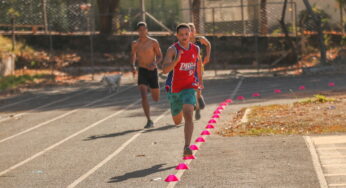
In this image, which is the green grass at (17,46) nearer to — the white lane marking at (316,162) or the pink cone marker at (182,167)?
the white lane marking at (316,162)

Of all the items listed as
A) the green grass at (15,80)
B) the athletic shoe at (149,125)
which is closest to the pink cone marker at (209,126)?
the athletic shoe at (149,125)

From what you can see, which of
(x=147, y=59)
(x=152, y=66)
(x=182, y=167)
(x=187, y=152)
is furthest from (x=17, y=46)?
(x=182, y=167)

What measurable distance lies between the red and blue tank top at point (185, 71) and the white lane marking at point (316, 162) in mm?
1841

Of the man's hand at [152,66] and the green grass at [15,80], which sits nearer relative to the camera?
the man's hand at [152,66]

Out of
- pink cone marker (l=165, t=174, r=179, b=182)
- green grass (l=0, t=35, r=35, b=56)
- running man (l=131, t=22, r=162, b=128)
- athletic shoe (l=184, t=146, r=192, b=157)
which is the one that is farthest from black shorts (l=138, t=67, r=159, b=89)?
green grass (l=0, t=35, r=35, b=56)

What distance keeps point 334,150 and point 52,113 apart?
9.53m

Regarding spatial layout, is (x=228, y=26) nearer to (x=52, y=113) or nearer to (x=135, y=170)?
(x=52, y=113)

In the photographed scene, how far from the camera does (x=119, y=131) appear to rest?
47.4 feet

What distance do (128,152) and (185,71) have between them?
182 cm

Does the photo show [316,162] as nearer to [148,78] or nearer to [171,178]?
[171,178]

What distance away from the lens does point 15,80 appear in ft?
90.6

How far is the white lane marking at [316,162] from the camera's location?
8.55m

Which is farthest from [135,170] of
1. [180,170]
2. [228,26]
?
[228,26]

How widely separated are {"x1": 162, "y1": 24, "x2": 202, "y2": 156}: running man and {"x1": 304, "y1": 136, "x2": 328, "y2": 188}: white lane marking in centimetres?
167
